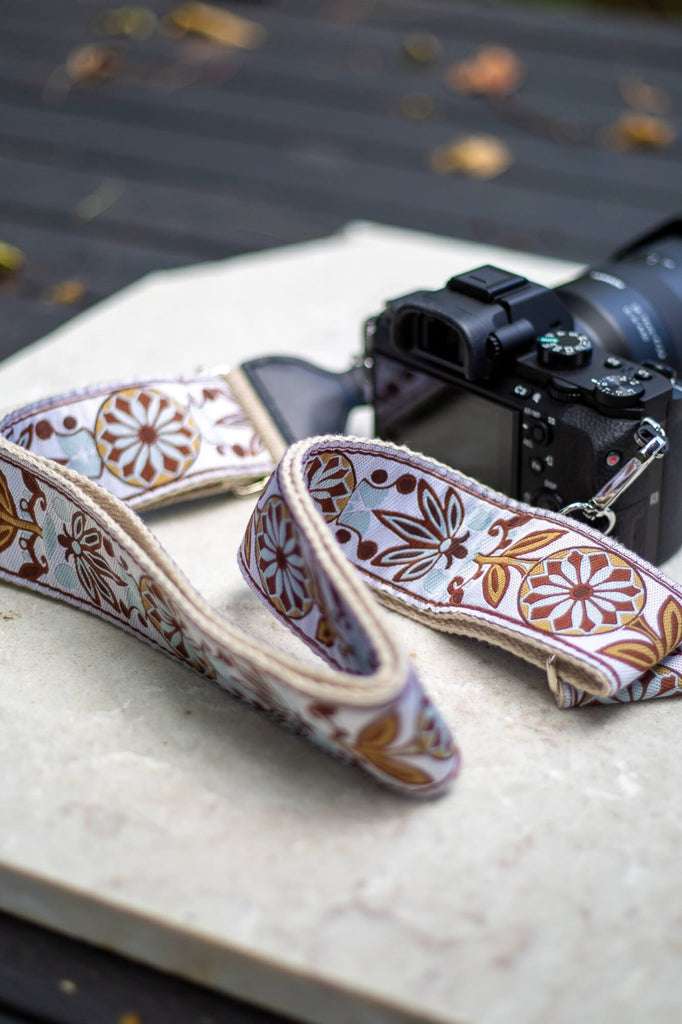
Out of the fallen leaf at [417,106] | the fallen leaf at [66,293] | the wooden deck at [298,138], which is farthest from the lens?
the fallen leaf at [417,106]

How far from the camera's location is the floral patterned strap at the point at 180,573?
1.91 feet

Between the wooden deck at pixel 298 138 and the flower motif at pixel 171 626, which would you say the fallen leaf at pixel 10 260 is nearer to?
the wooden deck at pixel 298 138

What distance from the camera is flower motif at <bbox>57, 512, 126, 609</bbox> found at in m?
0.72

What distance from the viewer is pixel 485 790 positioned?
2.07ft

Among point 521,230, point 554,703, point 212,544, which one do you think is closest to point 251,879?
point 554,703

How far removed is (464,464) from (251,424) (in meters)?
0.18

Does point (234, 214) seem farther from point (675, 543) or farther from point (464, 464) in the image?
point (675, 543)

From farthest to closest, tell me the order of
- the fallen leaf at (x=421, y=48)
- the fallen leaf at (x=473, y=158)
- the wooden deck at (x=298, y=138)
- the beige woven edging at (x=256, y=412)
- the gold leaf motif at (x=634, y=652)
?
1. the fallen leaf at (x=421, y=48)
2. the fallen leaf at (x=473, y=158)
3. the wooden deck at (x=298, y=138)
4. the beige woven edging at (x=256, y=412)
5. the gold leaf motif at (x=634, y=652)

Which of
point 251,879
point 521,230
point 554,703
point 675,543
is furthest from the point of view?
point 521,230

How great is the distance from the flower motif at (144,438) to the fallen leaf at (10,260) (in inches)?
20.5

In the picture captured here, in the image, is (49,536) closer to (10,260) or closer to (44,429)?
(44,429)

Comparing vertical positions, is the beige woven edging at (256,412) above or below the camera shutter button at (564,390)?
below

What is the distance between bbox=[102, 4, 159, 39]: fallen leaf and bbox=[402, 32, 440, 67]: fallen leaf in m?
0.41

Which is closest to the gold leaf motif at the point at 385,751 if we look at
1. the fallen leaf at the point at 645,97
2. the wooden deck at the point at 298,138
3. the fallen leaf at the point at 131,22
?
the wooden deck at the point at 298,138
